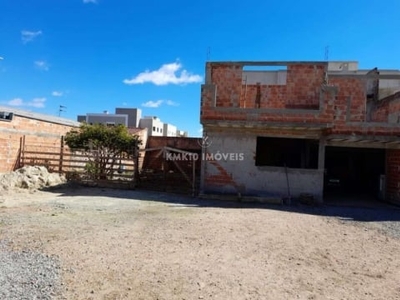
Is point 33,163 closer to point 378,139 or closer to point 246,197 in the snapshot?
point 246,197

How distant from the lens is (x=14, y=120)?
46.8ft

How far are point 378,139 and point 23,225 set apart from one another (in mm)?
11942

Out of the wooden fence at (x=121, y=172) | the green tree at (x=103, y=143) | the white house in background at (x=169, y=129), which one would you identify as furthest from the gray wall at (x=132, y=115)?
the wooden fence at (x=121, y=172)

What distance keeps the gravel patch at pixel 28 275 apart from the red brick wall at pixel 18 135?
990 cm

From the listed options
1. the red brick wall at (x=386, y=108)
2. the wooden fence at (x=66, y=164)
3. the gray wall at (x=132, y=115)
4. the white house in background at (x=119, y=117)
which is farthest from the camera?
the gray wall at (x=132, y=115)

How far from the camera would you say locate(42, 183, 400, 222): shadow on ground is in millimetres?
10266

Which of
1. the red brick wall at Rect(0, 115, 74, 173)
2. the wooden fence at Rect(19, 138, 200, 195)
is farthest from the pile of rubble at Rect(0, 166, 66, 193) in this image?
the red brick wall at Rect(0, 115, 74, 173)

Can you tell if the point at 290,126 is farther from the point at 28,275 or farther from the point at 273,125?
the point at 28,275

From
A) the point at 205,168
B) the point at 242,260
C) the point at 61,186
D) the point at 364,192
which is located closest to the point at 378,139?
the point at 364,192

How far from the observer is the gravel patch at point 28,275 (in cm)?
390

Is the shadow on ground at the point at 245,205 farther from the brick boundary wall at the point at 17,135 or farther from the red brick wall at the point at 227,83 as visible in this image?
the red brick wall at the point at 227,83

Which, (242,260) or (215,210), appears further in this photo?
(215,210)

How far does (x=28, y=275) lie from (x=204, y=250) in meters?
2.90

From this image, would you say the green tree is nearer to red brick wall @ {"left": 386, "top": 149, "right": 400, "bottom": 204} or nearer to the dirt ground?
the dirt ground
